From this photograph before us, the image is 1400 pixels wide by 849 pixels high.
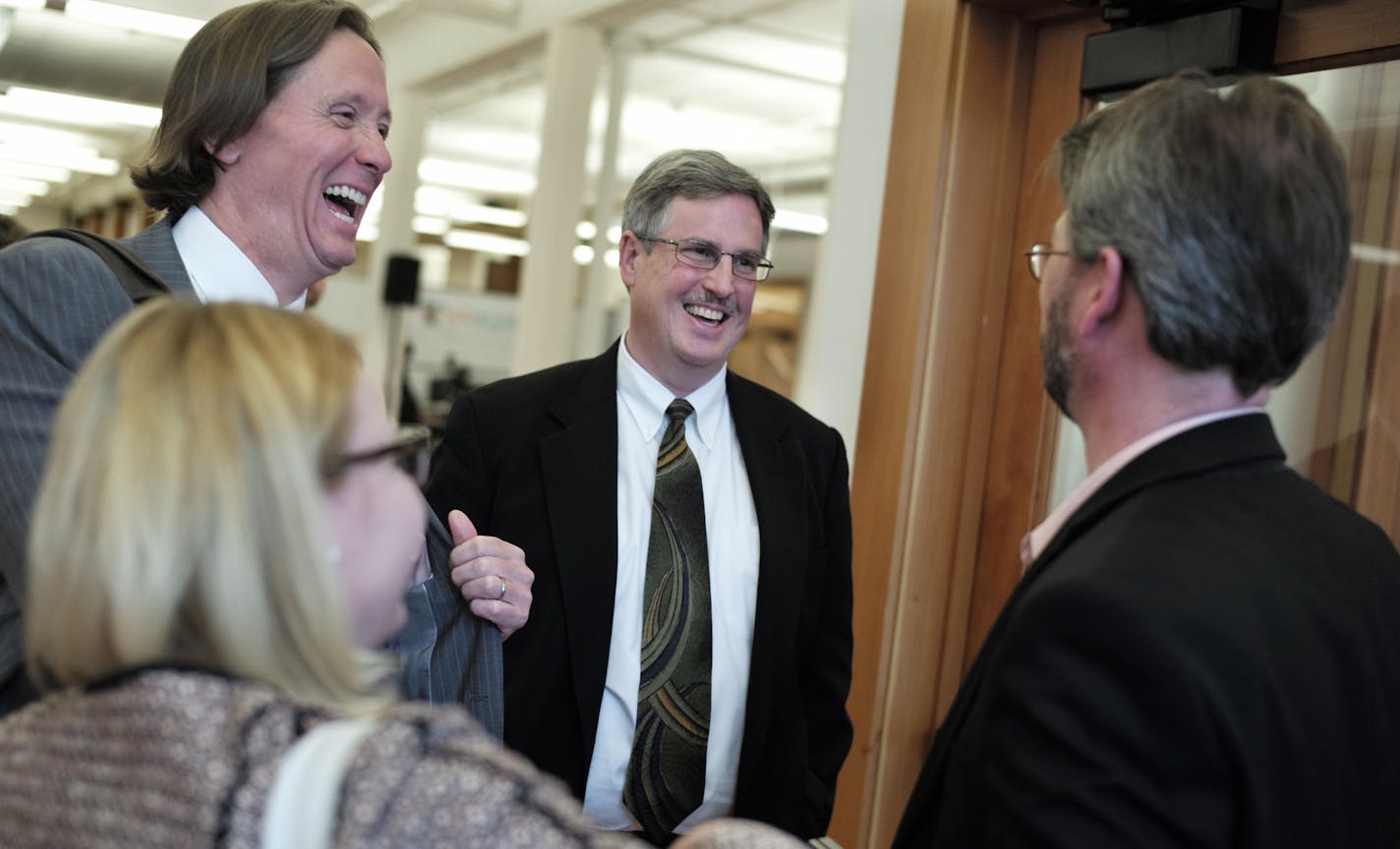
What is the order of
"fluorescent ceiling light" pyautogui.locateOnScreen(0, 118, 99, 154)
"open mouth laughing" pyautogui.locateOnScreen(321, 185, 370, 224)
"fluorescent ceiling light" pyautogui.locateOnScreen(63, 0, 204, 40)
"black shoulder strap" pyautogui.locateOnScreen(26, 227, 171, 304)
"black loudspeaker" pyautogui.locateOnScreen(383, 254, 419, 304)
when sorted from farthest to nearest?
"black loudspeaker" pyautogui.locateOnScreen(383, 254, 419, 304)
"fluorescent ceiling light" pyautogui.locateOnScreen(0, 118, 99, 154)
"fluorescent ceiling light" pyautogui.locateOnScreen(63, 0, 204, 40)
"open mouth laughing" pyautogui.locateOnScreen(321, 185, 370, 224)
"black shoulder strap" pyautogui.locateOnScreen(26, 227, 171, 304)

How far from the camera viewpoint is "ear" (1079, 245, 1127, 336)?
1240 millimetres

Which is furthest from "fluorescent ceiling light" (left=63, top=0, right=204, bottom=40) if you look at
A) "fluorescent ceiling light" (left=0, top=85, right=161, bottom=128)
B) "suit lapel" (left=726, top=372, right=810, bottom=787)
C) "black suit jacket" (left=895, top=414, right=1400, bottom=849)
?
"black suit jacket" (left=895, top=414, right=1400, bottom=849)

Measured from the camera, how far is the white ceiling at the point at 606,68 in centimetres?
300

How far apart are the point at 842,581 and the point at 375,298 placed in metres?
7.03

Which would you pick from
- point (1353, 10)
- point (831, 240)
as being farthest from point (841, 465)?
point (1353, 10)

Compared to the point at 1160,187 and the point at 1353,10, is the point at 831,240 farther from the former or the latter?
the point at 1160,187

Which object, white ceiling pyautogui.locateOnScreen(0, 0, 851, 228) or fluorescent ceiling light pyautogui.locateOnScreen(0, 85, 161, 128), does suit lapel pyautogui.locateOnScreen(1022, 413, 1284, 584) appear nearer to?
white ceiling pyautogui.locateOnScreen(0, 0, 851, 228)

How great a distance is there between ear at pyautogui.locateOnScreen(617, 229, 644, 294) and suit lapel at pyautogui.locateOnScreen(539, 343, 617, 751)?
0.81 ft

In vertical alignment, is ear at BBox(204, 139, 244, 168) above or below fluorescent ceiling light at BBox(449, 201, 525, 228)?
below

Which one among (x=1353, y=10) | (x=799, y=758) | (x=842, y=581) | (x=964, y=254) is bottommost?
(x=799, y=758)

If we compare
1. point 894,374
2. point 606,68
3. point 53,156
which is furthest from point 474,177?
point 894,374

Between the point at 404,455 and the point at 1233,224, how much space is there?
0.79 meters

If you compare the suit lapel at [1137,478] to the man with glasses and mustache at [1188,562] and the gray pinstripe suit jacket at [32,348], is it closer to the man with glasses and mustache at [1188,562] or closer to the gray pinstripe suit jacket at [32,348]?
the man with glasses and mustache at [1188,562]

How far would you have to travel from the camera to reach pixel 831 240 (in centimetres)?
328
